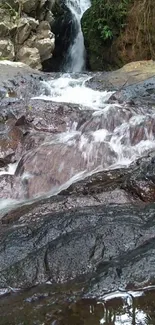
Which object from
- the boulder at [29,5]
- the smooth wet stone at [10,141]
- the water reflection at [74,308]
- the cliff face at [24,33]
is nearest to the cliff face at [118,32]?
the cliff face at [24,33]

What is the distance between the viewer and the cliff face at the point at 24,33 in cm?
1248

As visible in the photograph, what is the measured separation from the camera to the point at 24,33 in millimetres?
12797

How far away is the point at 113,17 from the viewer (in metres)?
12.7

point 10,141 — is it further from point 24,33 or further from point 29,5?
point 29,5

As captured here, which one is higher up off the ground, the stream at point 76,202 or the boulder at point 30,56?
the boulder at point 30,56

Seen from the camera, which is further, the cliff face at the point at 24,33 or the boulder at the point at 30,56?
the boulder at the point at 30,56

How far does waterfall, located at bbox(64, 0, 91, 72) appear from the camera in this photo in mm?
13977

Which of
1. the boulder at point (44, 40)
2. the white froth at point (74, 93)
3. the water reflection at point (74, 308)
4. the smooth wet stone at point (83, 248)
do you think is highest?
the boulder at point (44, 40)

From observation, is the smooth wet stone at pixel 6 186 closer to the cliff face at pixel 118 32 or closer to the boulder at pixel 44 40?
the cliff face at pixel 118 32

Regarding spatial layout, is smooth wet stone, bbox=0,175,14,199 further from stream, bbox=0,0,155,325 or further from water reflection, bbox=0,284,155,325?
water reflection, bbox=0,284,155,325

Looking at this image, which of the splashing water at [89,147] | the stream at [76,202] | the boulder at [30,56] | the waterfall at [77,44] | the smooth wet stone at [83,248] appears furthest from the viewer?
the waterfall at [77,44]

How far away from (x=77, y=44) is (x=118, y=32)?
2135 millimetres

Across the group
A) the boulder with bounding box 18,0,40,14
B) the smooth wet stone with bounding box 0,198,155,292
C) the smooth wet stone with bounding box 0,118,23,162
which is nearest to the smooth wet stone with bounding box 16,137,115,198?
the smooth wet stone with bounding box 0,118,23,162

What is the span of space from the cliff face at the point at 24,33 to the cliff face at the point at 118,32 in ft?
4.49
